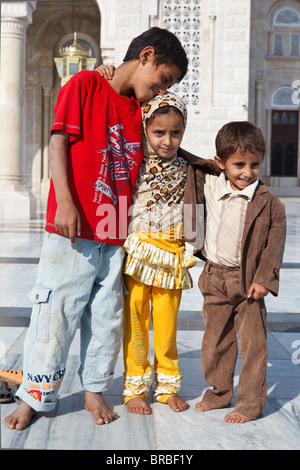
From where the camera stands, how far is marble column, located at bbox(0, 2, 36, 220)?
10.1 m

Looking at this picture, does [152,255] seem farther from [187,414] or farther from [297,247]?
[297,247]

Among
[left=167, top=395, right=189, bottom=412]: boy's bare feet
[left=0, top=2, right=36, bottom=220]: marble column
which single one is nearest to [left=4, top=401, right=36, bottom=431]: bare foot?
[left=167, top=395, right=189, bottom=412]: boy's bare feet

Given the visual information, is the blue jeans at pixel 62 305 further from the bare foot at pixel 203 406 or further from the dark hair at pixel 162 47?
the dark hair at pixel 162 47

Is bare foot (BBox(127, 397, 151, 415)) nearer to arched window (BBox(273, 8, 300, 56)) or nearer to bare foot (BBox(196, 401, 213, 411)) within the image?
bare foot (BBox(196, 401, 213, 411))

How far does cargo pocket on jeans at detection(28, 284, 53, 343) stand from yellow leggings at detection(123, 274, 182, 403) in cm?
33

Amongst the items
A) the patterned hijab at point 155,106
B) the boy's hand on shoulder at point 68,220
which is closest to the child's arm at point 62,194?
the boy's hand on shoulder at point 68,220

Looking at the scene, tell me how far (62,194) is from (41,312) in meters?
0.42

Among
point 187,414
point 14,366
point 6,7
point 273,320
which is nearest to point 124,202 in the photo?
point 187,414

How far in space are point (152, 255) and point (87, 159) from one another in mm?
425

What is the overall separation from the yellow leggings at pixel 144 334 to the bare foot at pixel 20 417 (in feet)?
1.24

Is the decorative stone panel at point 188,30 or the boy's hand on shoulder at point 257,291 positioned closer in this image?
A: the boy's hand on shoulder at point 257,291

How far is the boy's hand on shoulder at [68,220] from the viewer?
6.35ft

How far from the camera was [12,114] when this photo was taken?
10.2 meters

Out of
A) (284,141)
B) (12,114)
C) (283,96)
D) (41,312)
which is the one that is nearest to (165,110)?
(41,312)
